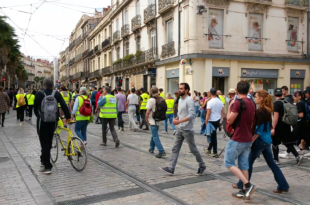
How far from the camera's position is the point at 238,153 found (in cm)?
464

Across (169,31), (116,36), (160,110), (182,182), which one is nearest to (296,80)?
(169,31)

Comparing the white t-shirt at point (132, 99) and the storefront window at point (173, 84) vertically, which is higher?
the storefront window at point (173, 84)

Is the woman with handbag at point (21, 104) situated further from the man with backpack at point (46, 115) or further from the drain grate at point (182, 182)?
the drain grate at point (182, 182)

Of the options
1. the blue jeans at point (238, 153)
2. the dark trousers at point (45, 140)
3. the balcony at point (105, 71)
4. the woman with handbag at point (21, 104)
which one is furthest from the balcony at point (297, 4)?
the balcony at point (105, 71)

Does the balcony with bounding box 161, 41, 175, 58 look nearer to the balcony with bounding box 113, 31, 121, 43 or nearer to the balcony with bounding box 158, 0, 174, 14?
the balcony with bounding box 158, 0, 174, 14

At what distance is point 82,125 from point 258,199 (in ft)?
17.5

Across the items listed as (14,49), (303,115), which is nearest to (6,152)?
(303,115)

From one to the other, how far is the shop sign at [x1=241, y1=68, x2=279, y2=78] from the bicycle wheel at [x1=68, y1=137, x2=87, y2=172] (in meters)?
16.3

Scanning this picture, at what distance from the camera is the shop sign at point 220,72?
19.8 meters

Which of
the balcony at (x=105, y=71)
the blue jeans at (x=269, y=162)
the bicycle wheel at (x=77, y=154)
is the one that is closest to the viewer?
the blue jeans at (x=269, y=162)

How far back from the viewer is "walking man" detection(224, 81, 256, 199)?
455 centimetres

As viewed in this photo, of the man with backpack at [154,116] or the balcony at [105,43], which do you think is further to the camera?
the balcony at [105,43]

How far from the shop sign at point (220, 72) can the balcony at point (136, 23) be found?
410 inches

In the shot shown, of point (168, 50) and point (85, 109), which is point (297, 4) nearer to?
point (168, 50)
